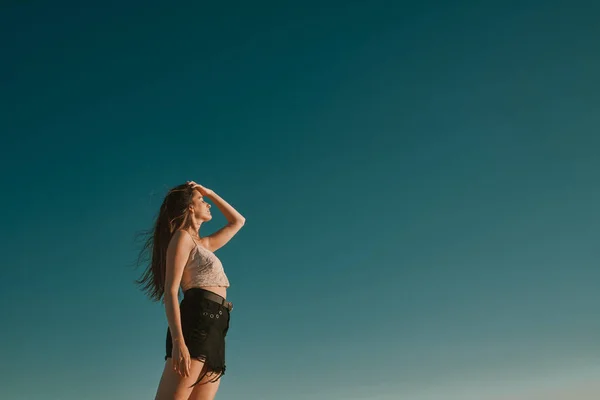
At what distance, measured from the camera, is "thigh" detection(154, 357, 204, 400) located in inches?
212

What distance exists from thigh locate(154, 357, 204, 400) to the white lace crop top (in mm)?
702

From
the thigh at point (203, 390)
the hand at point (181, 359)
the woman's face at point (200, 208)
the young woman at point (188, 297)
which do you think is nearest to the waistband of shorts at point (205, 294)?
the young woman at point (188, 297)

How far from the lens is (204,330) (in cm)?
561

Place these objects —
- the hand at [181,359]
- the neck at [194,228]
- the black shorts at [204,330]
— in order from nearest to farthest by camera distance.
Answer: the hand at [181,359], the black shorts at [204,330], the neck at [194,228]

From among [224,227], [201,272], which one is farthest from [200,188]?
[201,272]

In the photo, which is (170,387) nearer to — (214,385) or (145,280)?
(214,385)

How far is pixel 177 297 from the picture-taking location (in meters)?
5.66

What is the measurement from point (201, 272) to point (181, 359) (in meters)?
0.83

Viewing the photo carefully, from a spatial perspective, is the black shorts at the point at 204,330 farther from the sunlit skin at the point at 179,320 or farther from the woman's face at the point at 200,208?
the woman's face at the point at 200,208

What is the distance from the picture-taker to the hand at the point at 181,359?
539cm

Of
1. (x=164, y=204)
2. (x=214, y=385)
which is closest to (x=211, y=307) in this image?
(x=214, y=385)

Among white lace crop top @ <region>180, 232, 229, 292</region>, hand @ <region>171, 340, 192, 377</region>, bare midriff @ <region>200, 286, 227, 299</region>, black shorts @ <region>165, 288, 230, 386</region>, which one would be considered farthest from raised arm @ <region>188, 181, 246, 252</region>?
hand @ <region>171, 340, 192, 377</region>

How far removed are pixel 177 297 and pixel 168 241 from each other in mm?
791

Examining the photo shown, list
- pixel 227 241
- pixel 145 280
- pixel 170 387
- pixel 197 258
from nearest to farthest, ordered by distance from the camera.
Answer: pixel 170 387
pixel 197 258
pixel 145 280
pixel 227 241
